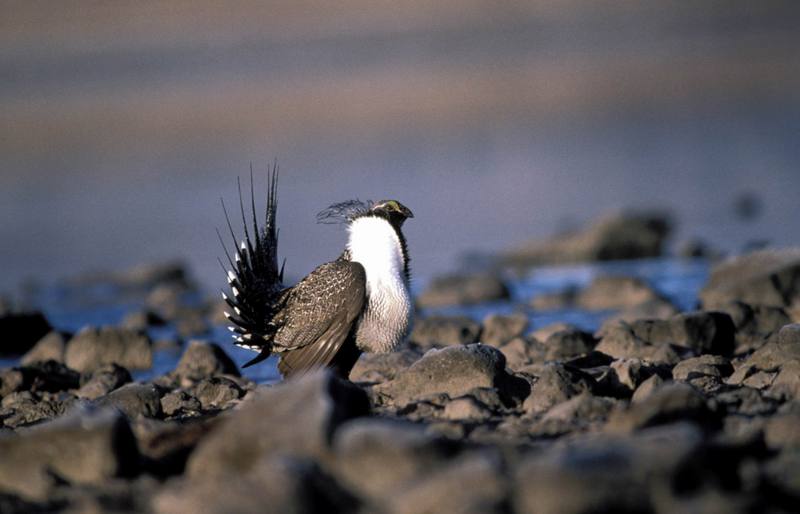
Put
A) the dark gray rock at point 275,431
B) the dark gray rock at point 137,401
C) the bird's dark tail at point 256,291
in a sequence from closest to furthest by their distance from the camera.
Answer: the dark gray rock at point 275,431 → the dark gray rock at point 137,401 → the bird's dark tail at point 256,291

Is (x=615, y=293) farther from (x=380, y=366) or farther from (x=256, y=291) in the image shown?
(x=256, y=291)

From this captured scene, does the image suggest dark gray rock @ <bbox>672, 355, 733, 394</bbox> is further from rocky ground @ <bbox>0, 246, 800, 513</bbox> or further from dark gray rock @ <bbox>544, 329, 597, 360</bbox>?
dark gray rock @ <bbox>544, 329, 597, 360</bbox>

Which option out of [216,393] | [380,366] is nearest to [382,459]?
[216,393]

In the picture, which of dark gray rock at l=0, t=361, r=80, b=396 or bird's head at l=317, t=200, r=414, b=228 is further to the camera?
dark gray rock at l=0, t=361, r=80, b=396

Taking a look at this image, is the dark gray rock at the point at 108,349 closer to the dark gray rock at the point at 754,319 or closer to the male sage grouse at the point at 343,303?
the male sage grouse at the point at 343,303

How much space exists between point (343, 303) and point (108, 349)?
2.84 meters

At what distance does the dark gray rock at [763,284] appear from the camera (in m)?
8.52

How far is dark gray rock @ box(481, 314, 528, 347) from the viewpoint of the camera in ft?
26.9

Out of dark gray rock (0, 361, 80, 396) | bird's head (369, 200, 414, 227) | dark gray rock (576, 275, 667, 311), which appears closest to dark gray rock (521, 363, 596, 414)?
bird's head (369, 200, 414, 227)

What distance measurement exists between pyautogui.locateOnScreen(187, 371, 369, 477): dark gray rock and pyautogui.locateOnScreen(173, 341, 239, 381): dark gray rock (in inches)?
121

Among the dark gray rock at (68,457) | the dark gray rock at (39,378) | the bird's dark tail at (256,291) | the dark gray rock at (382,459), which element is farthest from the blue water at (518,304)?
the dark gray rock at (382,459)

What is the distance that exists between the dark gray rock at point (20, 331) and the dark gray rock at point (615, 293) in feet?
14.0

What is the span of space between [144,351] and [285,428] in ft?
14.8

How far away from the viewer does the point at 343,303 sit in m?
5.84
